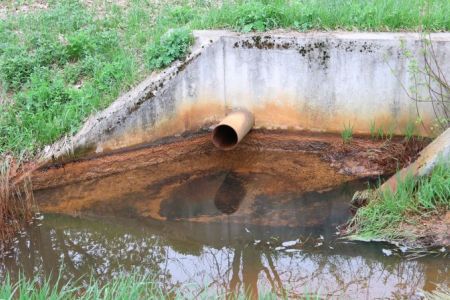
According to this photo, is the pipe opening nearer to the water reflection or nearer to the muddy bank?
the muddy bank

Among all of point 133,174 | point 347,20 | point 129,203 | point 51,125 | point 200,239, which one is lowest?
point 200,239

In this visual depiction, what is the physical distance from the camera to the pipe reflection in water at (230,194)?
20.9 feet

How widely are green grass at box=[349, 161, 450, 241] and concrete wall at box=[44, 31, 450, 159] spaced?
5.29 feet

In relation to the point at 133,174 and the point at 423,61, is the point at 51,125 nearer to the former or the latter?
the point at 133,174

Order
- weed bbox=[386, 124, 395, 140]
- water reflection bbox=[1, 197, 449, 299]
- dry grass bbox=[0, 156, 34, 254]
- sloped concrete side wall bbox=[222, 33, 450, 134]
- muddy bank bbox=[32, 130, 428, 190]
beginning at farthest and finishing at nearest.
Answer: weed bbox=[386, 124, 395, 140]
sloped concrete side wall bbox=[222, 33, 450, 134]
muddy bank bbox=[32, 130, 428, 190]
dry grass bbox=[0, 156, 34, 254]
water reflection bbox=[1, 197, 449, 299]

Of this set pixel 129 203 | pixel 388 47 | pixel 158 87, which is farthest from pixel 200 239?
pixel 388 47

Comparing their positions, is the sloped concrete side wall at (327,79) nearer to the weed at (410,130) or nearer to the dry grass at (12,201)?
the weed at (410,130)

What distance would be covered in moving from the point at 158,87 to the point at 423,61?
122 inches

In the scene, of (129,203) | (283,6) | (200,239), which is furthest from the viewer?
(283,6)

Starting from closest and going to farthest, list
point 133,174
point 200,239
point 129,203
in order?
point 200,239, point 129,203, point 133,174

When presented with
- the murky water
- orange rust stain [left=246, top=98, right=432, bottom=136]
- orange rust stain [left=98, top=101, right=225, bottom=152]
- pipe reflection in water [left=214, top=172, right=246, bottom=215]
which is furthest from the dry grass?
orange rust stain [left=246, top=98, right=432, bottom=136]

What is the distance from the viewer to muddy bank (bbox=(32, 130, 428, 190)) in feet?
21.9

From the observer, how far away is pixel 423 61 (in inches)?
264

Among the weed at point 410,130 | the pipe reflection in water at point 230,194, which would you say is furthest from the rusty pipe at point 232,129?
the weed at point 410,130
